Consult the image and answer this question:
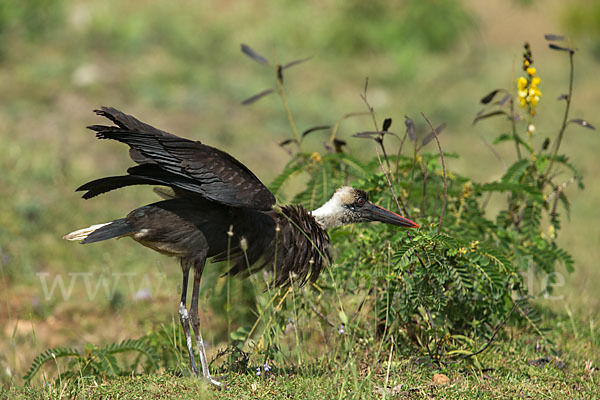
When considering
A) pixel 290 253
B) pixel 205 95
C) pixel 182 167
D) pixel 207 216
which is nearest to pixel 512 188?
pixel 290 253

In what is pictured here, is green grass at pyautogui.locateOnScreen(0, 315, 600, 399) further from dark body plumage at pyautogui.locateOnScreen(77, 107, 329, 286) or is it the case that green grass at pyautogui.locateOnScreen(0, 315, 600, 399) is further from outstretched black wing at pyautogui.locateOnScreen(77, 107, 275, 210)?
outstretched black wing at pyautogui.locateOnScreen(77, 107, 275, 210)

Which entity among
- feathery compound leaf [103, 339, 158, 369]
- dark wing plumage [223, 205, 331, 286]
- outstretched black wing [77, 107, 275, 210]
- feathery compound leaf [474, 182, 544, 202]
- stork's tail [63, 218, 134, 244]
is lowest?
feathery compound leaf [103, 339, 158, 369]

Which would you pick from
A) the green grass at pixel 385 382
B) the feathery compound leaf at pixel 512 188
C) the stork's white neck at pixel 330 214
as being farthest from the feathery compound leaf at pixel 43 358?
the feathery compound leaf at pixel 512 188

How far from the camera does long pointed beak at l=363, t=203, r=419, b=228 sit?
4.38 m

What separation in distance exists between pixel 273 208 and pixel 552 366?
1.92m

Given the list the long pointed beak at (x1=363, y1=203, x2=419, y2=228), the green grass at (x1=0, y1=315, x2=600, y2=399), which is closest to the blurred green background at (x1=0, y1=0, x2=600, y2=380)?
the green grass at (x1=0, y1=315, x2=600, y2=399)

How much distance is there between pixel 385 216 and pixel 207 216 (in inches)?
44.7

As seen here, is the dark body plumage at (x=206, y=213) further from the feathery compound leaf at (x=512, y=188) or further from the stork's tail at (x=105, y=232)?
the feathery compound leaf at (x=512, y=188)

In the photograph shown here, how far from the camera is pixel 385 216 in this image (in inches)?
180

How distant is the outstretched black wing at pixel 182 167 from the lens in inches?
158

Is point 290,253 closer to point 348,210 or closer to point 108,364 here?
point 348,210

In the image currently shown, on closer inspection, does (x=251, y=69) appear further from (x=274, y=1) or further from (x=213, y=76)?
(x=274, y=1)

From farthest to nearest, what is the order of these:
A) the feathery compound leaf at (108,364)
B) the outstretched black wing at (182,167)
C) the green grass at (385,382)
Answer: the feathery compound leaf at (108,364)
the outstretched black wing at (182,167)
the green grass at (385,382)

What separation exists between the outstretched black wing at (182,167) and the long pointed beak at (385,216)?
784mm
